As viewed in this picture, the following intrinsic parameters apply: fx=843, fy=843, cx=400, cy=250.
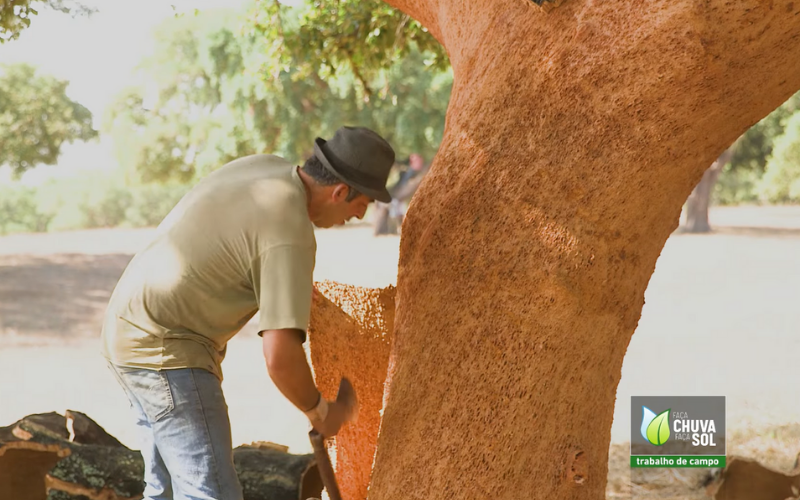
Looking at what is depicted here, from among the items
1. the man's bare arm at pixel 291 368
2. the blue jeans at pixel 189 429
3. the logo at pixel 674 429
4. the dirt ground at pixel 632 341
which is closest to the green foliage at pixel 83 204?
the dirt ground at pixel 632 341

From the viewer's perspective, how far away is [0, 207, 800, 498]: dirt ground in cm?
786

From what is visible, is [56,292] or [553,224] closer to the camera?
A: [553,224]

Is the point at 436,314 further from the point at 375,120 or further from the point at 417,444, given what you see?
the point at 375,120

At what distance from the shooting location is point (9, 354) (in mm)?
14133

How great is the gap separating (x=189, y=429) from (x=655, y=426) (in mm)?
3990

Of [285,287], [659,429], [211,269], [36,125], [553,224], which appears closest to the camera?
[285,287]

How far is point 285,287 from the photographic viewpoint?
100 inches

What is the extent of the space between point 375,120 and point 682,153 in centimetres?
2013

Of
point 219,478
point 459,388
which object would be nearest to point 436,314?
point 459,388

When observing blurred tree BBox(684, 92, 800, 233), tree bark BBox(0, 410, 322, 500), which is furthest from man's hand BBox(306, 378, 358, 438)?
blurred tree BBox(684, 92, 800, 233)

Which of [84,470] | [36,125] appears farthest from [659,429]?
[36,125]

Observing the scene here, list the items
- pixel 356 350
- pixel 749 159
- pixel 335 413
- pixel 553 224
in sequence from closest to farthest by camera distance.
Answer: pixel 553 224
pixel 335 413
pixel 356 350
pixel 749 159

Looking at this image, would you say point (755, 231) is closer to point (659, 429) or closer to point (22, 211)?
point (659, 429)

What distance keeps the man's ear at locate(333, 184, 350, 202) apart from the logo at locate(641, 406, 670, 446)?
3.66m
